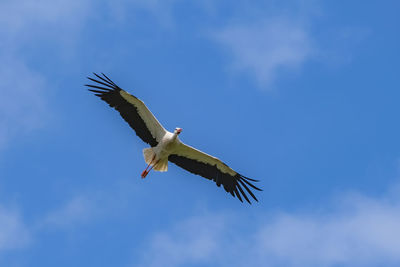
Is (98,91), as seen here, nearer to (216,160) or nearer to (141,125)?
(141,125)

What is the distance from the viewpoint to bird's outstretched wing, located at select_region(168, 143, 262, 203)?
1299 inches

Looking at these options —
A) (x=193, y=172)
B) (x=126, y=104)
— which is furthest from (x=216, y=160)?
(x=126, y=104)

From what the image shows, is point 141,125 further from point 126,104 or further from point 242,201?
point 242,201

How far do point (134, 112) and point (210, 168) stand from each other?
2.53 meters

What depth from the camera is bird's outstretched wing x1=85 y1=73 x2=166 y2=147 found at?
106ft

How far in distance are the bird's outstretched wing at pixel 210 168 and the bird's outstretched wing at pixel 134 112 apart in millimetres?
741

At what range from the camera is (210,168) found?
110 feet

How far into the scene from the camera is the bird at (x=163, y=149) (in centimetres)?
3241

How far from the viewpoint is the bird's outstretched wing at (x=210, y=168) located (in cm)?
3300

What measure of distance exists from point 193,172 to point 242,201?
1.54 m

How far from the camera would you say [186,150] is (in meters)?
33.1

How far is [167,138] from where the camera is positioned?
32594mm

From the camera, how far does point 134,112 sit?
107 ft

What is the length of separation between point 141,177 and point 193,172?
1409mm
